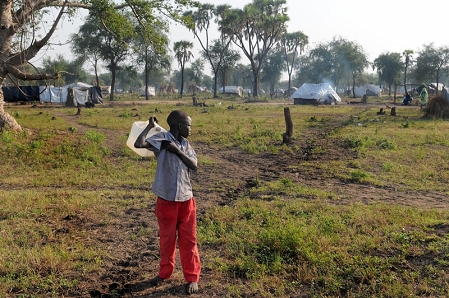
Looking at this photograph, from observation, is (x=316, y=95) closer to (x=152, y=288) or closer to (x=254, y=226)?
(x=254, y=226)

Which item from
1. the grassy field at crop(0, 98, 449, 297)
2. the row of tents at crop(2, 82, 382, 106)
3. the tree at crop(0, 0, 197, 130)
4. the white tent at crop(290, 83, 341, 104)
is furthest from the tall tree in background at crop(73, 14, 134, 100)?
the grassy field at crop(0, 98, 449, 297)

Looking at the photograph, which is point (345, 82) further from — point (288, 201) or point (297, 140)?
→ point (288, 201)

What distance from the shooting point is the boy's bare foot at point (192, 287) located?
358cm

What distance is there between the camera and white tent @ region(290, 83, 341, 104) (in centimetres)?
3906

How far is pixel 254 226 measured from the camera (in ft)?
17.0

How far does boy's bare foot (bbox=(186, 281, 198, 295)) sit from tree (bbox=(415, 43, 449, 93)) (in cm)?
5265

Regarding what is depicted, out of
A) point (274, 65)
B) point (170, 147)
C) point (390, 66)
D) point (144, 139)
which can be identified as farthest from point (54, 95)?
point (274, 65)

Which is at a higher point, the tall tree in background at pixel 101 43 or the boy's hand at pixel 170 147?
the tall tree in background at pixel 101 43

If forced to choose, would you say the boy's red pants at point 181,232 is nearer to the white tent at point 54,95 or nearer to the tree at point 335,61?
the white tent at point 54,95

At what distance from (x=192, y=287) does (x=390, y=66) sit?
185ft

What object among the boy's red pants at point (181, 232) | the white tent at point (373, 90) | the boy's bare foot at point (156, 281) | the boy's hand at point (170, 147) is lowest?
the boy's bare foot at point (156, 281)

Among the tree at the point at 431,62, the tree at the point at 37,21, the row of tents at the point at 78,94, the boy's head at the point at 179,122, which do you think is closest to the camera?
the boy's head at the point at 179,122

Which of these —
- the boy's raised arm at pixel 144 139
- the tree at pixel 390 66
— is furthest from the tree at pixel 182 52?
the boy's raised arm at pixel 144 139

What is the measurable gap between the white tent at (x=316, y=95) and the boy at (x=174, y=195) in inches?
1449
